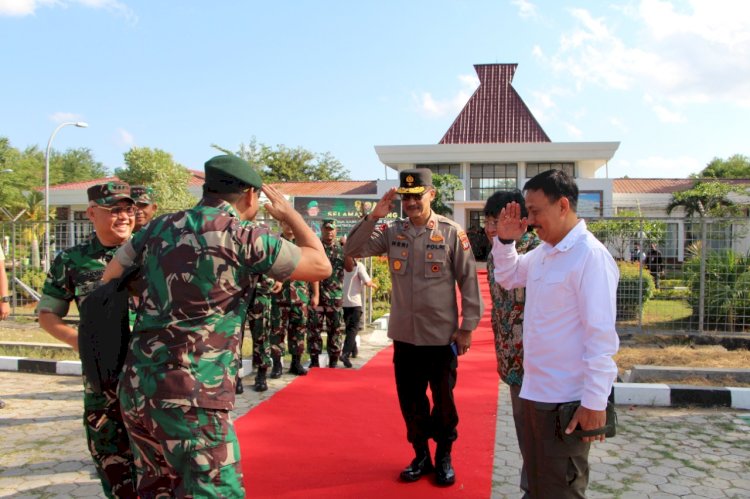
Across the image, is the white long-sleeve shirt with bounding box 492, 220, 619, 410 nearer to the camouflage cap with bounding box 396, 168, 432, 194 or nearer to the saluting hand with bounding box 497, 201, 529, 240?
the saluting hand with bounding box 497, 201, 529, 240

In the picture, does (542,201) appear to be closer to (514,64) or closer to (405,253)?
(405,253)

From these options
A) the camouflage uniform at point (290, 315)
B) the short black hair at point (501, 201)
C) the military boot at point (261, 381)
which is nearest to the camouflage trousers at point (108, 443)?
the short black hair at point (501, 201)

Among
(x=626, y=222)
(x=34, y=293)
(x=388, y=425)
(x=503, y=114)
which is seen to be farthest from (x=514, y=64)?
(x=388, y=425)

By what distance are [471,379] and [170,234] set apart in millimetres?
5047

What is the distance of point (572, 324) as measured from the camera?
228cm

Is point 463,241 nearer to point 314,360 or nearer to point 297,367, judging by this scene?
point 297,367

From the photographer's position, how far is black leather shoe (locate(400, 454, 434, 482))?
3633 millimetres

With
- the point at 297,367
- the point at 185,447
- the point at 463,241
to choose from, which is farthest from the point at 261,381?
the point at 185,447

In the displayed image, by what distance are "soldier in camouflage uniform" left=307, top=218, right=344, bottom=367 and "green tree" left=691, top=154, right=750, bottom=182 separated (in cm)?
4143

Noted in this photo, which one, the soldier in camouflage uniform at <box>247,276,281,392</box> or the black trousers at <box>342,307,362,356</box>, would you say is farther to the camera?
the black trousers at <box>342,307,362,356</box>

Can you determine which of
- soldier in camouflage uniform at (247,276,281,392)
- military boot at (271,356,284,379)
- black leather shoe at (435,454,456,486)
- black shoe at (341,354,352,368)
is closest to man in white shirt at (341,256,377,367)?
black shoe at (341,354,352,368)

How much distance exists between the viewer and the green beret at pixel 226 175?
2150 mm

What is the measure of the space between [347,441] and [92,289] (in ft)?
7.44

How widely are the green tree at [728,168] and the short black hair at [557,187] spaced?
44.5 metres
